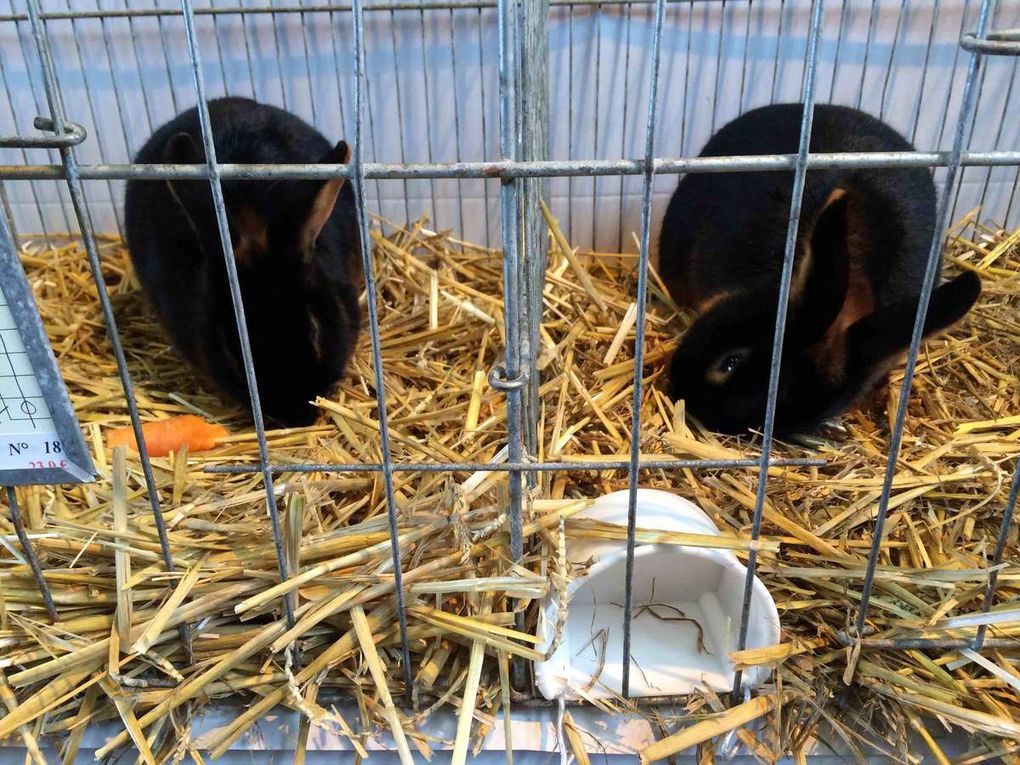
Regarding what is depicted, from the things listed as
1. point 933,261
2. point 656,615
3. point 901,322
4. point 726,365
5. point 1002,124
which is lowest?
point 656,615

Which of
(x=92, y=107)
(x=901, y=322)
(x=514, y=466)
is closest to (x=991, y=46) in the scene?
(x=514, y=466)

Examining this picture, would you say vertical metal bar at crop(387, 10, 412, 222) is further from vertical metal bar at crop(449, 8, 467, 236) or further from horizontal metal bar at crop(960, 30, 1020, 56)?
horizontal metal bar at crop(960, 30, 1020, 56)

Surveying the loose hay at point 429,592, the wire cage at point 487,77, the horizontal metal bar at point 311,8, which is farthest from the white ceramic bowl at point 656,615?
the horizontal metal bar at point 311,8

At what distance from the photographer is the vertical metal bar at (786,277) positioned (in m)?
0.83

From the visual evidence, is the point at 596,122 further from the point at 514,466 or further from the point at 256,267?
the point at 514,466

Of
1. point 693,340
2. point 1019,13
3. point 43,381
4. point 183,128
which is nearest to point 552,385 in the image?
point 693,340

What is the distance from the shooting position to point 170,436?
5.58ft

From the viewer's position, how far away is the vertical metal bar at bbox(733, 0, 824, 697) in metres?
0.83

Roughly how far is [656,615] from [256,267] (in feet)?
3.33

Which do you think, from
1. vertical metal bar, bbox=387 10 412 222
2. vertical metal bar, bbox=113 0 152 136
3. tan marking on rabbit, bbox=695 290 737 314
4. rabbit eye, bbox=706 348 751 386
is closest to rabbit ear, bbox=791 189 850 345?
rabbit eye, bbox=706 348 751 386

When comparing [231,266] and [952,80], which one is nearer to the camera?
[231,266]

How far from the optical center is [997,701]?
1184mm

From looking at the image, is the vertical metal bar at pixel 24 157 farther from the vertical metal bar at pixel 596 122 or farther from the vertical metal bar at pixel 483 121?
the vertical metal bar at pixel 596 122

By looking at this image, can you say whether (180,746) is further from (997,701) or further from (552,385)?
(997,701)
